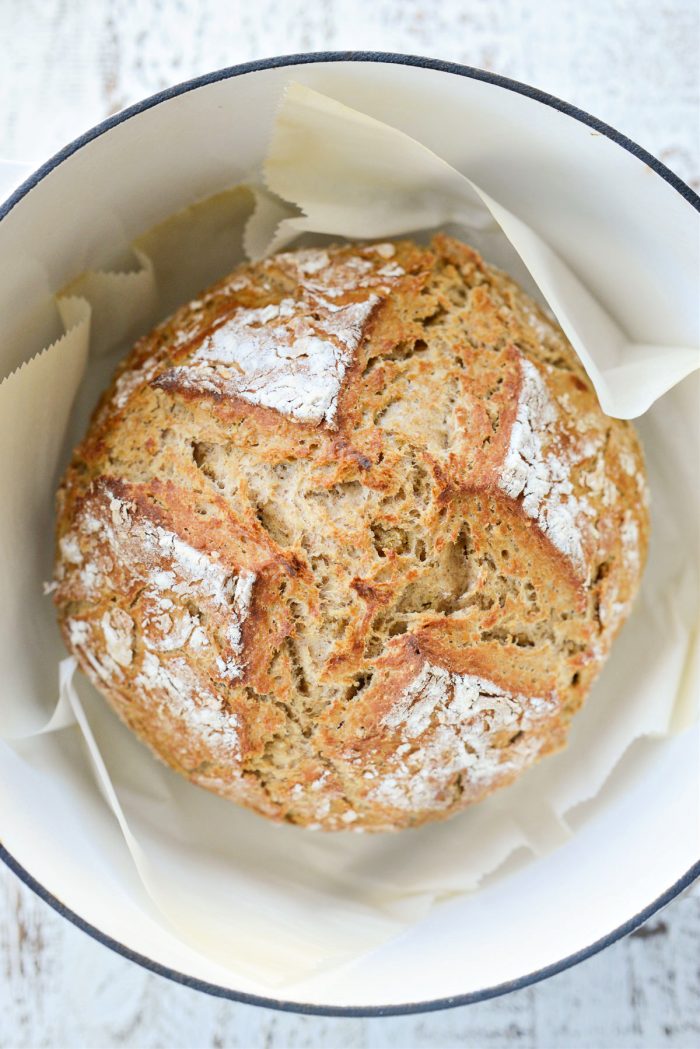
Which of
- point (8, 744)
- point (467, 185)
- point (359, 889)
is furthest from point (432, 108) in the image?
point (359, 889)

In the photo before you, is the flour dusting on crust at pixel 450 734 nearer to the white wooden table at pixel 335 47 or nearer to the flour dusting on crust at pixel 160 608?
the flour dusting on crust at pixel 160 608

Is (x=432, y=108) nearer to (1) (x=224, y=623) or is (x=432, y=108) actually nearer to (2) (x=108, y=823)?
(1) (x=224, y=623)

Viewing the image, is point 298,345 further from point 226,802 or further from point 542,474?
point 226,802

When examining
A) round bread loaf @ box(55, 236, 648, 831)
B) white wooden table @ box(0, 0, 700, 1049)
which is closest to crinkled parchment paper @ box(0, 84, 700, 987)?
round bread loaf @ box(55, 236, 648, 831)

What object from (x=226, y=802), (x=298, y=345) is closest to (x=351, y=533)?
(x=298, y=345)

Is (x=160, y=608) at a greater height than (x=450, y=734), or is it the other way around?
(x=160, y=608)

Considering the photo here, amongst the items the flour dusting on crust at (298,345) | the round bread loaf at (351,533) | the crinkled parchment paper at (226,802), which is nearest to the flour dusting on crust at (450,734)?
the round bread loaf at (351,533)

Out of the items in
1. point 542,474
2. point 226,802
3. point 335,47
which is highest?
point 335,47
